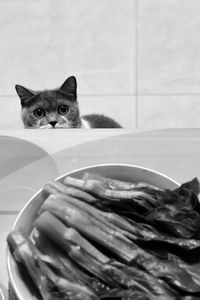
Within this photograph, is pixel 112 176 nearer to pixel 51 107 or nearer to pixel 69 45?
pixel 51 107

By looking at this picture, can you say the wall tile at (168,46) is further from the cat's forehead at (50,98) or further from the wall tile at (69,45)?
the cat's forehead at (50,98)

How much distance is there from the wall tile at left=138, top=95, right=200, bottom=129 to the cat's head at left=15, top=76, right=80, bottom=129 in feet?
0.91

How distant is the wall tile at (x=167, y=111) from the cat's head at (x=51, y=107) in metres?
0.28

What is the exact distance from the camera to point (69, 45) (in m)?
1.34

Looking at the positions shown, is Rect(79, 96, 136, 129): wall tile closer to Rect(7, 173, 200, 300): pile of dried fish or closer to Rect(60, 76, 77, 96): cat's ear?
Rect(60, 76, 77, 96): cat's ear

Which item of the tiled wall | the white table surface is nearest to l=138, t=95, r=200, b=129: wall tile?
the tiled wall

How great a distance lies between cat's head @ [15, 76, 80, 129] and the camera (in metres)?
1.08

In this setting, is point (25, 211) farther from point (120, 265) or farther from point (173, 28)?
point (173, 28)

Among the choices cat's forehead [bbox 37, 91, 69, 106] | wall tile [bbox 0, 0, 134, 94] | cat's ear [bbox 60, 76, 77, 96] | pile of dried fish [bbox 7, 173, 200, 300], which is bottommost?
pile of dried fish [bbox 7, 173, 200, 300]

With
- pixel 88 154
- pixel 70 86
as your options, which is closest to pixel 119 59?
pixel 70 86

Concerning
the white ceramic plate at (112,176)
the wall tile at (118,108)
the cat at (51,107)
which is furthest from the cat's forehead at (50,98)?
the white ceramic plate at (112,176)

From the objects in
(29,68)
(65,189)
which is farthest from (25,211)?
(29,68)

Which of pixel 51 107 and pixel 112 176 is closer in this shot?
pixel 112 176

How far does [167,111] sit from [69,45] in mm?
345
